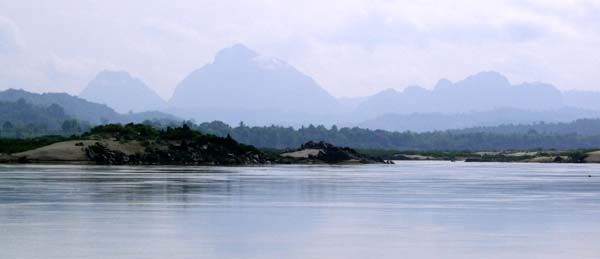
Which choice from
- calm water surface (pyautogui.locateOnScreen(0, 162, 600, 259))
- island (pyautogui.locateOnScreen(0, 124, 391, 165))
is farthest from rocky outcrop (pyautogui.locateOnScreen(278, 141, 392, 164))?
calm water surface (pyautogui.locateOnScreen(0, 162, 600, 259))

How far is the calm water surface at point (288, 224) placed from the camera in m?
19.9

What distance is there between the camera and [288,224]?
25.7 m

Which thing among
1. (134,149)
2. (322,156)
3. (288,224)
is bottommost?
(288,224)

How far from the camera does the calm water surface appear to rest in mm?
19906

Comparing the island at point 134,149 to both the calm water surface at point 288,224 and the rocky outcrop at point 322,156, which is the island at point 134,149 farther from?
the calm water surface at point 288,224

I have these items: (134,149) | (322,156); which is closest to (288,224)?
(134,149)

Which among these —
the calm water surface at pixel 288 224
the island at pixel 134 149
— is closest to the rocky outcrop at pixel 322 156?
the island at pixel 134 149

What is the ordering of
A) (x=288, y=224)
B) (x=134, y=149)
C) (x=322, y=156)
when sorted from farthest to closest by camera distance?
(x=322, y=156), (x=134, y=149), (x=288, y=224)

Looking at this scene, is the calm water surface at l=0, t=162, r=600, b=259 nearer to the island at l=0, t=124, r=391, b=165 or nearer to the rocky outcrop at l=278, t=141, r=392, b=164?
the island at l=0, t=124, r=391, b=165

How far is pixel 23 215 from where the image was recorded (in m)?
26.6

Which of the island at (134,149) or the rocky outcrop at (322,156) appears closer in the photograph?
the island at (134,149)

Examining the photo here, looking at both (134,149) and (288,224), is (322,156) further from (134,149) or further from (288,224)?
(288,224)

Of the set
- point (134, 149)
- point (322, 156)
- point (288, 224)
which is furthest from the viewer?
point (322, 156)

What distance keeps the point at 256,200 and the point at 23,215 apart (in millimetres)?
10226
